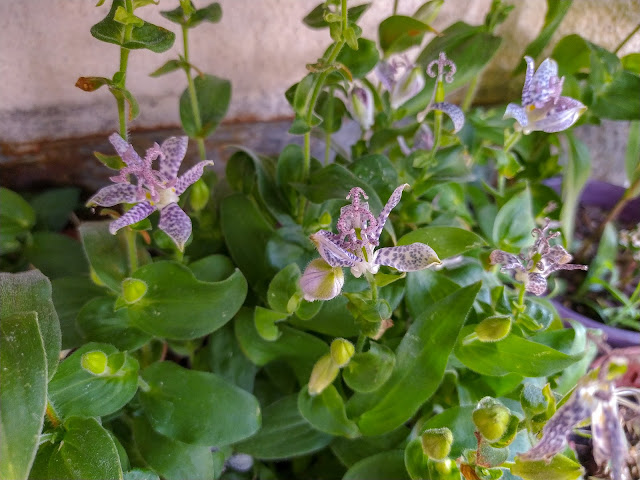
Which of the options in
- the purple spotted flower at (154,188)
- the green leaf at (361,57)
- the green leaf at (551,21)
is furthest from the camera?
the green leaf at (551,21)

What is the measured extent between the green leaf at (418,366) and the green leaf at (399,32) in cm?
30

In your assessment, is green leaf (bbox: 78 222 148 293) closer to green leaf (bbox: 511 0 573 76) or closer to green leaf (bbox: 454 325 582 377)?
green leaf (bbox: 454 325 582 377)

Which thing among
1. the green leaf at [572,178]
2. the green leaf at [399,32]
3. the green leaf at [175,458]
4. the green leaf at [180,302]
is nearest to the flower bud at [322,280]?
the green leaf at [180,302]

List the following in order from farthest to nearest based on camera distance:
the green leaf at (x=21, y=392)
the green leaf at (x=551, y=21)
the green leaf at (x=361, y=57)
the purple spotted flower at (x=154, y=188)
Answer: the green leaf at (x=551, y=21), the green leaf at (x=361, y=57), the purple spotted flower at (x=154, y=188), the green leaf at (x=21, y=392)

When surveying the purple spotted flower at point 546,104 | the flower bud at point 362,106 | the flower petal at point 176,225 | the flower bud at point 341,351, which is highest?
the purple spotted flower at point 546,104

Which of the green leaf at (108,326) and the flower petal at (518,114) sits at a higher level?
the flower petal at (518,114)

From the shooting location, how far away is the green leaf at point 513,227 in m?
0.60

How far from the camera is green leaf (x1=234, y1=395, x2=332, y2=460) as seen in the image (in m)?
0.54

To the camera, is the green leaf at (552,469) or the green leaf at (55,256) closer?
the green leaf at (552,469)

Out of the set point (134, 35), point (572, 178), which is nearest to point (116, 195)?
point (134, 35)

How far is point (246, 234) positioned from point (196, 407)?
0.19 metres

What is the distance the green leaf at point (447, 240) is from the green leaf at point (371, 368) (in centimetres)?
10

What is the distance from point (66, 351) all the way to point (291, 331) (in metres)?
0.23

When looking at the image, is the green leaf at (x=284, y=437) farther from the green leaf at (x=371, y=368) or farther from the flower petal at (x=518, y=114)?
the flower petal at (x=518, y=114)
